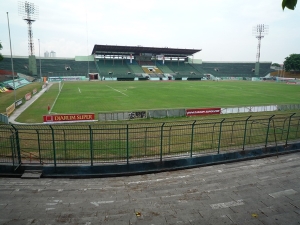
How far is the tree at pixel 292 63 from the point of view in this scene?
9332cm

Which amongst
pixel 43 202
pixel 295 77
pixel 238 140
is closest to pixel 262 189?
pixel 238 140

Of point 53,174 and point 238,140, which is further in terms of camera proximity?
point 238,140

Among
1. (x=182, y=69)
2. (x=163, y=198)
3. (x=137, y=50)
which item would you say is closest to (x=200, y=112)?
(x=163, y=198)

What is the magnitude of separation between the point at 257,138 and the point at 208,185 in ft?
22.9

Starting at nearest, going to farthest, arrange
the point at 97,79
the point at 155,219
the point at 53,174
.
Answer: the point at 155,219
the point at 53,174
the point at 97,79

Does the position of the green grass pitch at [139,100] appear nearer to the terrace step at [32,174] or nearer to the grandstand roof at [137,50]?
the terrace step at [32,174]

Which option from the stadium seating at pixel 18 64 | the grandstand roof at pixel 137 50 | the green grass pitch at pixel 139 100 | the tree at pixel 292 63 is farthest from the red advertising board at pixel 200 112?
the tree at pixel 292 63

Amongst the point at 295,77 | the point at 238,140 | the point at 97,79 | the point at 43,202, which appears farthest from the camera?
the point at 295,77

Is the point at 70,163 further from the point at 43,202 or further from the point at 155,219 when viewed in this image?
the point at 155,219

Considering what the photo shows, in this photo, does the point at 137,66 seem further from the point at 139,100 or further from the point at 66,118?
the point at 66,118

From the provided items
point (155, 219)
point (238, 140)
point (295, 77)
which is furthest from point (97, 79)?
point (295, 77)

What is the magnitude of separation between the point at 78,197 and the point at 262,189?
703 cm

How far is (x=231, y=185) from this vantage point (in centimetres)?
880

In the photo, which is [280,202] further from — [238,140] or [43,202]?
[43,202]
